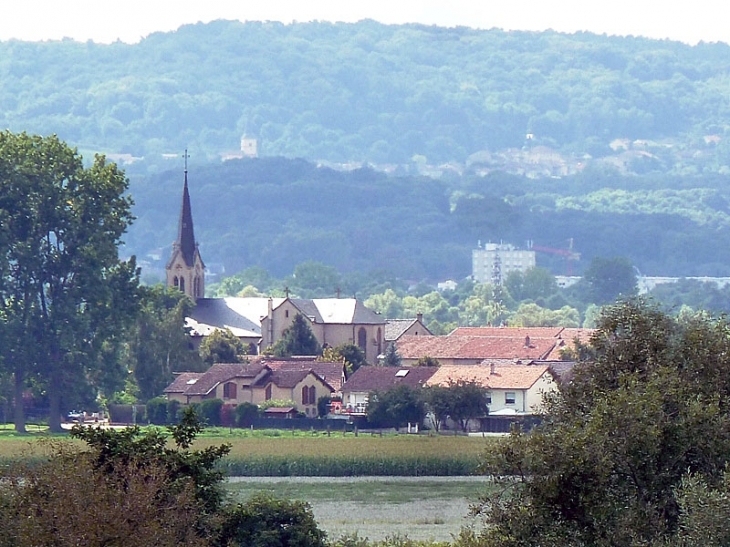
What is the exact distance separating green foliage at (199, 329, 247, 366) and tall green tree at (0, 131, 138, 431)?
1041 cm

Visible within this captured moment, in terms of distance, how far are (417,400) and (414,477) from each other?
18733 mm

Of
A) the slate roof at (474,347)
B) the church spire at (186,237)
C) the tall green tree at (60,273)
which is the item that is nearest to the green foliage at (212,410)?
the tall green tree at (60,273)

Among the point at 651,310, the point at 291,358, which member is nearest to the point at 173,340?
the point at 291,358

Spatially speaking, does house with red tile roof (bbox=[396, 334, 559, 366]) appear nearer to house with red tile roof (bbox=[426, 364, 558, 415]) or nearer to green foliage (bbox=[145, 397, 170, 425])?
house with red tile roof (bbox=[426, 364, 558, 415])

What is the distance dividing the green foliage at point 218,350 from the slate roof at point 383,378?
26.7 ft

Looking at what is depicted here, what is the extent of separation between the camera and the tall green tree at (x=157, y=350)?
91.4 meters

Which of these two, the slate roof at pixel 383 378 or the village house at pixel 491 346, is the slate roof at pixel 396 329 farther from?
the slate roof at pixel 383 378

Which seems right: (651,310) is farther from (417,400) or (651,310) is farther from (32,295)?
(32,295)

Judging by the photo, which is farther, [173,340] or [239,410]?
[173,340]

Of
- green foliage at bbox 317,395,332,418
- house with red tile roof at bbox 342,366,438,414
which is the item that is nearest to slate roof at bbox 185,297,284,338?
house with red tile roof at bbox 342,366,438,414

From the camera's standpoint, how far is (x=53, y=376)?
85125 millimetres

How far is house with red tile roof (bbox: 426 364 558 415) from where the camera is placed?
82250mm

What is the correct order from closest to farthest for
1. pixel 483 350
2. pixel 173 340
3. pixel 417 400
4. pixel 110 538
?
pixel 110 538
pixel 417 400
pixel 173 340
pixel 483 350

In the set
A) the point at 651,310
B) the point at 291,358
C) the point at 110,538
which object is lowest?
the point at 110,538
